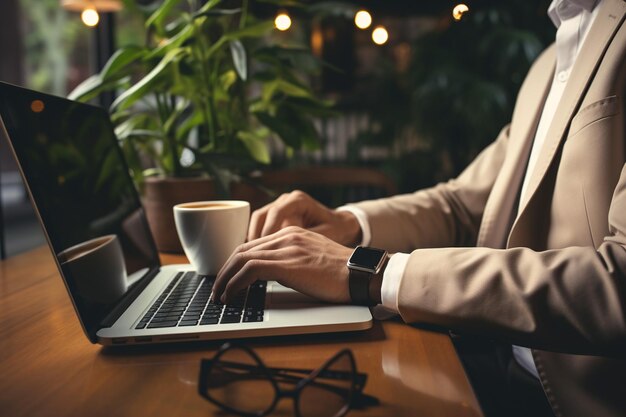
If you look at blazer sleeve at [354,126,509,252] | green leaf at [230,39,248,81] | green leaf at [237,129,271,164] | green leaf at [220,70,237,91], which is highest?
green leaf at [230,39,248,81]

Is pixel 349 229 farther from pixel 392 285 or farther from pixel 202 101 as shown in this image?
pixel 202 101

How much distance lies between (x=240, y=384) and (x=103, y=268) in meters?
0.30

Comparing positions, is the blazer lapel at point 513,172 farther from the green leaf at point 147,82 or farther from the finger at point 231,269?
the green leaf at point 147,82

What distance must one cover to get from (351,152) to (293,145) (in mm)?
2596

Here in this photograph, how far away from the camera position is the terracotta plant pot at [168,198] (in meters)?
1.00

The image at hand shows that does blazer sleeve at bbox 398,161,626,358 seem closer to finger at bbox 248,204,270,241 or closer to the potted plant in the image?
finger at bbox 248,204,270,241

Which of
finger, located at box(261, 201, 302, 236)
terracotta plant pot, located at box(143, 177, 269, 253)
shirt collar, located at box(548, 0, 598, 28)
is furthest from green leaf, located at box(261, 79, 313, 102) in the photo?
shirt collar, located at box(548, 0, 598, 28)

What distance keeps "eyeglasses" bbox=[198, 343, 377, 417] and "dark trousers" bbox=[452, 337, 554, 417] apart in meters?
0.44

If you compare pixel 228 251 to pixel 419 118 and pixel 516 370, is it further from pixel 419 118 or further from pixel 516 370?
pixel 419 118

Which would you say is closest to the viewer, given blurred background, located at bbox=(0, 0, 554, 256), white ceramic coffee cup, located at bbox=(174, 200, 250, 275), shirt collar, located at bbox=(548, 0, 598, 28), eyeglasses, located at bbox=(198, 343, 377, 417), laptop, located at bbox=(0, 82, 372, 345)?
eyeglasses, located at bbox=(198, 343, 377, 417)

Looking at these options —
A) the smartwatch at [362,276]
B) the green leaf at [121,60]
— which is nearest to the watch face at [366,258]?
the smartwatch at [362,276]

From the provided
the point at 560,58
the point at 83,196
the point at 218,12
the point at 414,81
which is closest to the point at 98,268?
the point at 83,196

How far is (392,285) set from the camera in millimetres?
592

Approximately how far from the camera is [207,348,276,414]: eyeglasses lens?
0.39m
